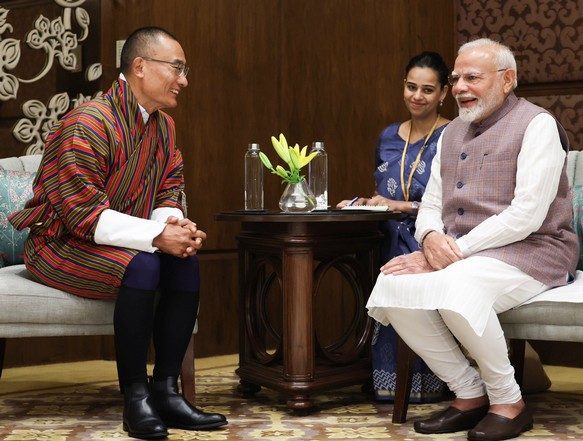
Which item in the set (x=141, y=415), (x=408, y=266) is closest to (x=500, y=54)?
(x=408, y=266)

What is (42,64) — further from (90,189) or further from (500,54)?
(500,54)

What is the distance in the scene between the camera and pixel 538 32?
4691mm

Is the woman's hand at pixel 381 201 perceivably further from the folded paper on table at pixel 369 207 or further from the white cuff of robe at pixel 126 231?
the white cuff of robe at pixel 126 231

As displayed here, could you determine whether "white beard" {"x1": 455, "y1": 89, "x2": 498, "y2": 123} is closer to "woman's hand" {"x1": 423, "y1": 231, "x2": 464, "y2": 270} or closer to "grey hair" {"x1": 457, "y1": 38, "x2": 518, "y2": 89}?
"grey hair" {"x1": 457, "y1": 38, "x2": 518, "y2": 89}

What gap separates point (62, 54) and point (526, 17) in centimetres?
206

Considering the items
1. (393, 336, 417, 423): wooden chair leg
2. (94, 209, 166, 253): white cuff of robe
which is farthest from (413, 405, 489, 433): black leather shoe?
(94, 209, 166, 253): white cuff of robe

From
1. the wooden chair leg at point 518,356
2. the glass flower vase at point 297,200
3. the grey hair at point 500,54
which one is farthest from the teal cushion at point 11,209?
the wooden chair leg at point 518,356

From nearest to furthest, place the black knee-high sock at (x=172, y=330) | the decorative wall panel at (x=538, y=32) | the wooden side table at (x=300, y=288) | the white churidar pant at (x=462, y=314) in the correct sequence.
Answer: the white churidar pant at (x=462, y=314), the black knee-high sock at (x=172, y=330), the wooden side table at (x=300, y=288), the decorative wall panel at (x=538, y=32)

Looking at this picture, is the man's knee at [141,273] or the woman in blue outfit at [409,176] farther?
the woman in blue outfit at [409,176]

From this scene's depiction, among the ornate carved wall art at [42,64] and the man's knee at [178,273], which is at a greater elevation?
the ornate carved wall art at [42,64]

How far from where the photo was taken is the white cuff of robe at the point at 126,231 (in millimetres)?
3217

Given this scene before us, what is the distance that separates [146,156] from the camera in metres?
3.42

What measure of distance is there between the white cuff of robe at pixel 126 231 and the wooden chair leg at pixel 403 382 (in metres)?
0.88

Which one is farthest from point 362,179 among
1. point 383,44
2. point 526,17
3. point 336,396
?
point 336,396
